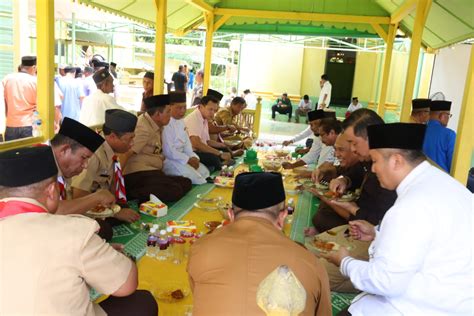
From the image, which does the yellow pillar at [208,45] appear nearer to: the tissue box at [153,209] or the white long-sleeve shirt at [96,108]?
the white long-sleeve shirt at [96,108]

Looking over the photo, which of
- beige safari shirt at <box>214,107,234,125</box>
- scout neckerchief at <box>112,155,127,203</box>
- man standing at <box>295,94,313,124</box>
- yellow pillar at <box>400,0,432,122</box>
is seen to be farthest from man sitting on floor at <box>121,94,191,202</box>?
man standing at <box>295,94,313,124</box>

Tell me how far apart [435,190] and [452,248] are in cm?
25

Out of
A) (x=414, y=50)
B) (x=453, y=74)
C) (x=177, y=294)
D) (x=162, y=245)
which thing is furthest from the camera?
(x=453, y=74)

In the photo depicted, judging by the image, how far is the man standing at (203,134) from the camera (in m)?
6.69

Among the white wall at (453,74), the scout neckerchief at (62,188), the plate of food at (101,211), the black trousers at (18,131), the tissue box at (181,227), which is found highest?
the white wall at (453,74)

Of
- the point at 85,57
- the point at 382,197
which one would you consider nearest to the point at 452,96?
the point at 382,197

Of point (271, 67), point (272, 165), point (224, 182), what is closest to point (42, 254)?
point (224, 182)

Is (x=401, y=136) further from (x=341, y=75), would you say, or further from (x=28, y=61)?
(x=341, y=75)

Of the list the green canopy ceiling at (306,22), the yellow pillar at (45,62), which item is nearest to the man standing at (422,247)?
the yellow pillar at (45,62)

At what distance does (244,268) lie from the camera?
155 cm

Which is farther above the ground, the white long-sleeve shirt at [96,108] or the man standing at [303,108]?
the white long-sleeve shirt at [96,108]

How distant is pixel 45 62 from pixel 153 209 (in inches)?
70.0

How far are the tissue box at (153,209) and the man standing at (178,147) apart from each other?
4.13ft

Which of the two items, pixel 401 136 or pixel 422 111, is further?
pixel 422 111
